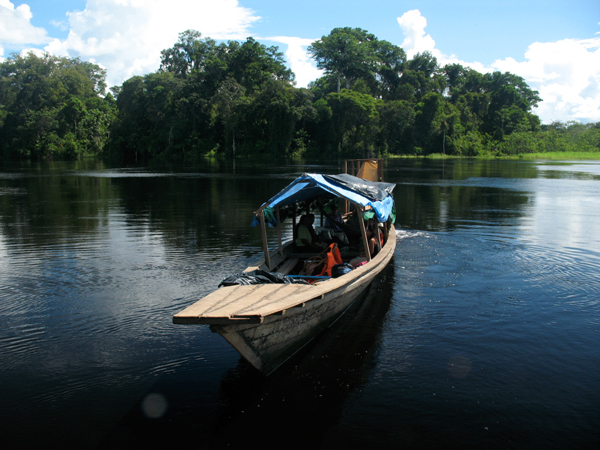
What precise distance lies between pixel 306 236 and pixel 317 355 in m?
3.78

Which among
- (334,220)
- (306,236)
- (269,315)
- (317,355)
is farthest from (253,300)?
(334,220)

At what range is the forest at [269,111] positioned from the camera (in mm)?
71000

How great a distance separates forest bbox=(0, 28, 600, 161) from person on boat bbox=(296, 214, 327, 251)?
58746mm

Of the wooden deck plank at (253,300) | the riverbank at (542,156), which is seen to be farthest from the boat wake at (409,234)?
the riverbank at (542,156)

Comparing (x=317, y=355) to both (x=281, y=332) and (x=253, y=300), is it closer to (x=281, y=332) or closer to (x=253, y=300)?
(x=281, y=332)

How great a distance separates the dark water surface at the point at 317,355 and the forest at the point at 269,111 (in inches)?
2271

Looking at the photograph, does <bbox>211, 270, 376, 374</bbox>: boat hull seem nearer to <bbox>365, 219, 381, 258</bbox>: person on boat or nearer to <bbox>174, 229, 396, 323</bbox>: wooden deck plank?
<bbox>174, 229, 396, 323</bbox>: wooden deck plank

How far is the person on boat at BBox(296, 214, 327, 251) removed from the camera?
1000 cm

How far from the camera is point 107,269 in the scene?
10719 mm

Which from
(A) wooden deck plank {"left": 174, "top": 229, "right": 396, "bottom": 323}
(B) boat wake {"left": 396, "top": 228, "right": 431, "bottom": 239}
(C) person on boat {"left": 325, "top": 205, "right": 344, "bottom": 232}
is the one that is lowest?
(B) boat wake {"left": 396, "top": 228, "right": 431, "bottom": 239}

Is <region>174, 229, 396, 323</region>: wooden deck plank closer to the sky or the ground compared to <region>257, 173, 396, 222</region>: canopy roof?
closer to the ground

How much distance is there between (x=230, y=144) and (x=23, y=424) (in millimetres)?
70651

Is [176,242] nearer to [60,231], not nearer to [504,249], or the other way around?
[60,231]

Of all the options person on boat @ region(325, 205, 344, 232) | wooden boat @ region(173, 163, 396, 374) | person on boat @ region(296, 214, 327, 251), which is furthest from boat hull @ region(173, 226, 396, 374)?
person on boat @ region(325, 205, 344, 232)
